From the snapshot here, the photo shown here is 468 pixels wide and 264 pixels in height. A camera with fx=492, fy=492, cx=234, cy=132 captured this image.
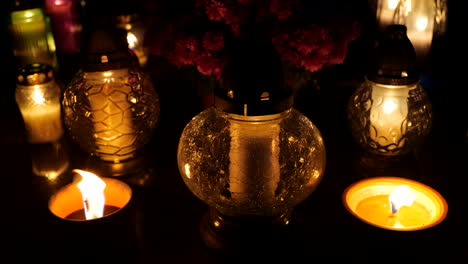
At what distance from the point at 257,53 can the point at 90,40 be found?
0.38 meters

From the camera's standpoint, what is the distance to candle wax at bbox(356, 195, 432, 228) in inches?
32.7

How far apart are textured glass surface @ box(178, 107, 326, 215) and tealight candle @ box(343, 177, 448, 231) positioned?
Result: 0.10m

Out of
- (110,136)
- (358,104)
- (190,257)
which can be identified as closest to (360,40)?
(358,104)

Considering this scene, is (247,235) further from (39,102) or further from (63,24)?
(63,24)

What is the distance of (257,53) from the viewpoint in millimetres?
700

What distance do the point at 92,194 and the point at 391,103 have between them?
2.00 ft

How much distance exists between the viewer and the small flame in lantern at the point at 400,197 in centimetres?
81

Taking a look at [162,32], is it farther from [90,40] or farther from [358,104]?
[358,104]

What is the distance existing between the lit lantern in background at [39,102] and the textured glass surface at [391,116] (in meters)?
0.68

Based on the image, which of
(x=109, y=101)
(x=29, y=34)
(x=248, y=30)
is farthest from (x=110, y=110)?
(x=29, y=34)

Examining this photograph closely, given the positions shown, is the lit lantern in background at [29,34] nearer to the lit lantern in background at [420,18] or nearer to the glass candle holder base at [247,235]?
the glass candle holder base at [247,235]

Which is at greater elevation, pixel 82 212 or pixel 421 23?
pixel 421 23

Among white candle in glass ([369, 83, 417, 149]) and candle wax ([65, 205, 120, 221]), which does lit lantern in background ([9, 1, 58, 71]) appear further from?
white candle in glass ([369, 83, 417, 149])

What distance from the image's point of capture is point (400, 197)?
2.68 ft
